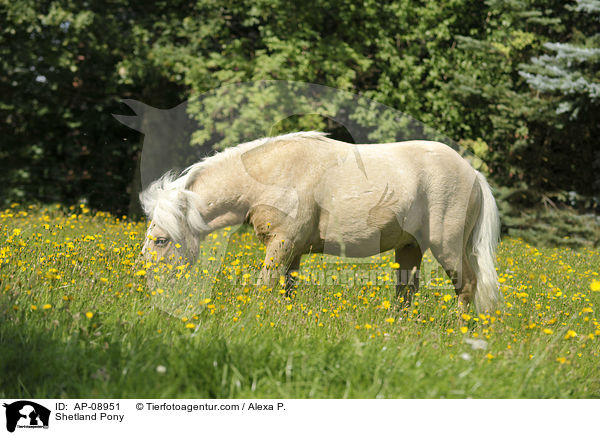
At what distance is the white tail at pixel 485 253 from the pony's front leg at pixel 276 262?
6.15ft

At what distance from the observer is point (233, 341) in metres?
3.24

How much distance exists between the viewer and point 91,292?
3916 millimetres

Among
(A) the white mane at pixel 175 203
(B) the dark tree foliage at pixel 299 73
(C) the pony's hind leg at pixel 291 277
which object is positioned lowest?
(B) the dark tree foliage at pixel 299 73

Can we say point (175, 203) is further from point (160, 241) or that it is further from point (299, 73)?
point (299, 73)

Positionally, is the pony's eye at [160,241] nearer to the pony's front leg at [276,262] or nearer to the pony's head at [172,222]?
the pony's head at [172,222]

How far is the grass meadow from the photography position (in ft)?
9.02

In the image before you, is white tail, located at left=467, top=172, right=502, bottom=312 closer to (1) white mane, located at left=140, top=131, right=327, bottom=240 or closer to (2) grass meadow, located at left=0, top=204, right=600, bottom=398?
(2) grass meadow, located at left=0, top=204, right=600, bottom=398

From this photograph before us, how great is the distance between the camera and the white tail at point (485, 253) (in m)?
5.18

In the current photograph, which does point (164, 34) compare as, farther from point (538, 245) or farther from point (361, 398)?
point (361, 398)

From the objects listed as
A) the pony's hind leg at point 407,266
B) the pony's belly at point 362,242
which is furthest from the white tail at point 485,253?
the pony's belly at point 362,242
